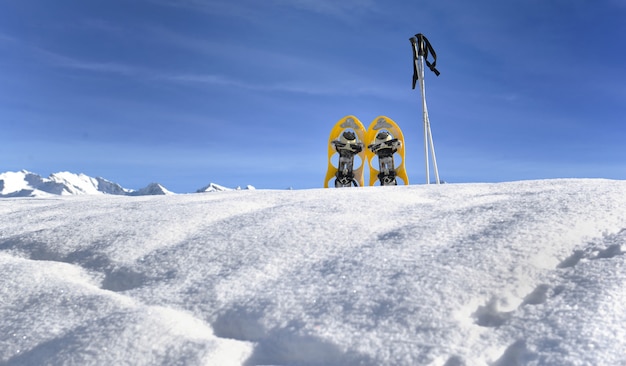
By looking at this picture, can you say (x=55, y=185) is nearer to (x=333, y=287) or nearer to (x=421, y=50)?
(x=421, y=50)

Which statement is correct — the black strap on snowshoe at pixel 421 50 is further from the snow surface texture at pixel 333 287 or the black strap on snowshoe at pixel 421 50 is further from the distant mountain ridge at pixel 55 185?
the distant mountain ridge at pixel 55 185

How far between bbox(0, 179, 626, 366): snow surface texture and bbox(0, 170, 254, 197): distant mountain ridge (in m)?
164

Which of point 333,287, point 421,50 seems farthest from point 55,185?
point 333,287

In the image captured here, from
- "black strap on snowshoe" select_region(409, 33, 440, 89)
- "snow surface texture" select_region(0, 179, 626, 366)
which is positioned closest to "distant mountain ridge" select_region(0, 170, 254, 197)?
"black strap on snowshoe" select_region(409, 33, 440, 89)

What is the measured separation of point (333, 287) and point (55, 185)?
649 ft

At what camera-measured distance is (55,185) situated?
179 meters

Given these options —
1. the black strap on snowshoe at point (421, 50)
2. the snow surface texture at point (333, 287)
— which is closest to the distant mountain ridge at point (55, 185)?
the black strap on snowshoe at point (421, 50)

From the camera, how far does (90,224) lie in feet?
12.2

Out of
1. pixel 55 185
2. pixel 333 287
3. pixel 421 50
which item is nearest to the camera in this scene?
pixel 333 287

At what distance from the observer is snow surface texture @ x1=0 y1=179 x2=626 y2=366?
79.0 inches

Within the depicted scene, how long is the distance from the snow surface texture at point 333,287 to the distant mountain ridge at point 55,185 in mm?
163736

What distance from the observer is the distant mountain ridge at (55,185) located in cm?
16912

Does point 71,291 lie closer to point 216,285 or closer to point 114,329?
point 114,329

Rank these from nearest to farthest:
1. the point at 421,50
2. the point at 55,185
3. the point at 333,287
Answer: the point at 333,287 < the point at 421,50 < the point at 55,185
